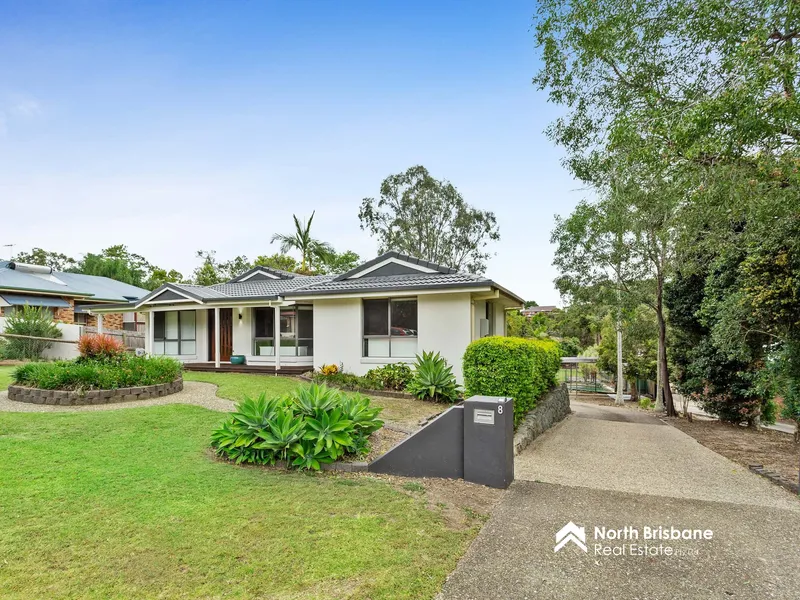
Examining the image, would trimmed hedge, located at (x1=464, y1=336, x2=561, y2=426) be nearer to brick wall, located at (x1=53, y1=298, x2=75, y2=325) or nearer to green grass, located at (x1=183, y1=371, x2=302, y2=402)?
green grass, located at (x1=183, y1=371, x2=302, y2=402)

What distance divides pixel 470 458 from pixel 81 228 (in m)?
31.7

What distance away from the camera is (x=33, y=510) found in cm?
383

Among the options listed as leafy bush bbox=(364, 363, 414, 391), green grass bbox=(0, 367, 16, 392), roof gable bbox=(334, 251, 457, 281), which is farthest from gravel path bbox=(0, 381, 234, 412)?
roof gable bbox=(334, 251, 457, 281)

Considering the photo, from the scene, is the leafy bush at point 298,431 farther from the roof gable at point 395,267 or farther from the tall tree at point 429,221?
the tall tree at point 429,221

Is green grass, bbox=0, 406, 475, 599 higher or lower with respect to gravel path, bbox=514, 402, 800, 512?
higher

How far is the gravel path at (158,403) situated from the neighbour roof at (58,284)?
630 inches

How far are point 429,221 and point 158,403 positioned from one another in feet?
88.9

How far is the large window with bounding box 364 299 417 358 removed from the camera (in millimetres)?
12930

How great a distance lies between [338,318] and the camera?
13969mm

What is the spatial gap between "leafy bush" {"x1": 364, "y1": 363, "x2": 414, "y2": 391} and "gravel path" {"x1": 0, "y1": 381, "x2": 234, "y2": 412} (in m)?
3.95

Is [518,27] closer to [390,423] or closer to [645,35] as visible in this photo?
[645,35]

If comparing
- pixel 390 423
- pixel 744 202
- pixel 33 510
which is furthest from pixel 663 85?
pixel 33 510

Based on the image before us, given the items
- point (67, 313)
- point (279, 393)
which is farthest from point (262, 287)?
point (67, 313)

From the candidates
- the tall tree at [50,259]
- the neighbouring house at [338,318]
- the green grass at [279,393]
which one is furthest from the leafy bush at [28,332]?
the tall tree at [50,259]
